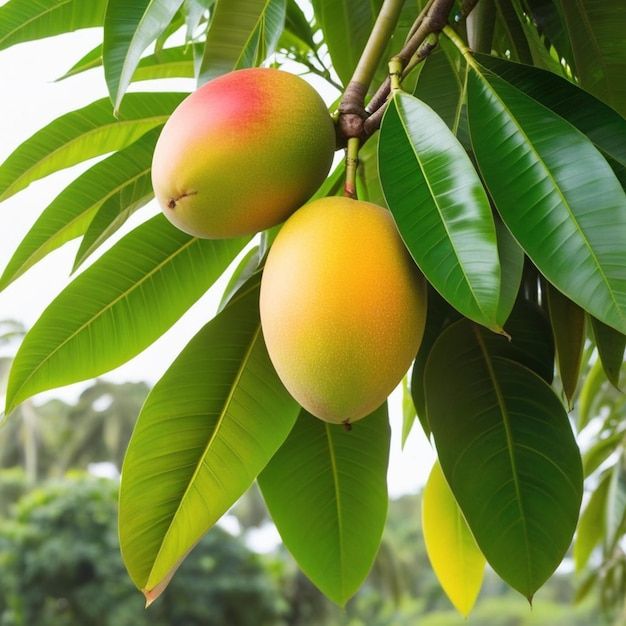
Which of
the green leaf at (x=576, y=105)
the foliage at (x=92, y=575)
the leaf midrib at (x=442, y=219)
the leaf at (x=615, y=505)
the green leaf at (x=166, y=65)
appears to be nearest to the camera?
the leaf midrib at (x=442, y=219)

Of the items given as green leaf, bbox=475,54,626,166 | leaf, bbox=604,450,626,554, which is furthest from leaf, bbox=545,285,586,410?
leaf, bbox=604,450,626,554

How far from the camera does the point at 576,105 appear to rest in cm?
A: 55

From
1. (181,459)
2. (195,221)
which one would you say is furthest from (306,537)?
(195,221)

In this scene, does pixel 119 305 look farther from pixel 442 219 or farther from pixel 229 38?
pixel 442 219

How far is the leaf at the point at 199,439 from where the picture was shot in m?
0.60

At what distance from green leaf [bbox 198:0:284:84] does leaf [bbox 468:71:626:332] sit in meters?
0.17

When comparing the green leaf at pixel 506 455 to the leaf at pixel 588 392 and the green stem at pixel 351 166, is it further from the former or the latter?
the leaf at pixel 588 392

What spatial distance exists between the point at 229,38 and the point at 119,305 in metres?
0.19

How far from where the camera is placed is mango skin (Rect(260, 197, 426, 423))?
1.49 feet

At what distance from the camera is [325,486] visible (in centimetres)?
72

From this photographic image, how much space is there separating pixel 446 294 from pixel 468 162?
0.24 ft

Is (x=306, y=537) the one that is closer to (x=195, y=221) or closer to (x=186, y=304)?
(x=186, y=304)

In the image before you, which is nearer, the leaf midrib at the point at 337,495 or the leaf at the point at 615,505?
the leaf midrib at the point at 337,495

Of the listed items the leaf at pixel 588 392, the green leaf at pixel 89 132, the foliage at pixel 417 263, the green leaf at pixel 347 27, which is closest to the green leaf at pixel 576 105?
the foliage at pixel 417 263
